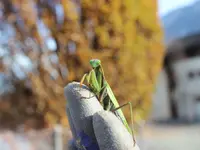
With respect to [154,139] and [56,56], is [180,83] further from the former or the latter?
[56,56]

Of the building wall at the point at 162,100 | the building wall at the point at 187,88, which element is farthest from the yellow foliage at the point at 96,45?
the building wall at the point at 162,100

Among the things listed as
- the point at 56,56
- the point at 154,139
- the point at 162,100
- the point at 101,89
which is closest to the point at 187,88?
the point at 162,100

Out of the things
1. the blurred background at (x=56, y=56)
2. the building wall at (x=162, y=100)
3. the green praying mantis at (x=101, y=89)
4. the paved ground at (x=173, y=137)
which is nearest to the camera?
the green praying mantis at (x=101, y=89)

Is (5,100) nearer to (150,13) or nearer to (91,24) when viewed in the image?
(91,24)

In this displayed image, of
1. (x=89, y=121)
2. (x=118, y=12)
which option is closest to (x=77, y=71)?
(x=118, y=12)

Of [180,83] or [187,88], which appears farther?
[180,83]

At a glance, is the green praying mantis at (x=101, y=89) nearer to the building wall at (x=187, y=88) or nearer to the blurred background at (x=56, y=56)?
the blurred background at (x=56, y=56)

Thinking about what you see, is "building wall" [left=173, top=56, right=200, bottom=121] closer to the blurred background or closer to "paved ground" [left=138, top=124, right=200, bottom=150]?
"paved ground" [left=138, top=124, right=200, bottom=150]
